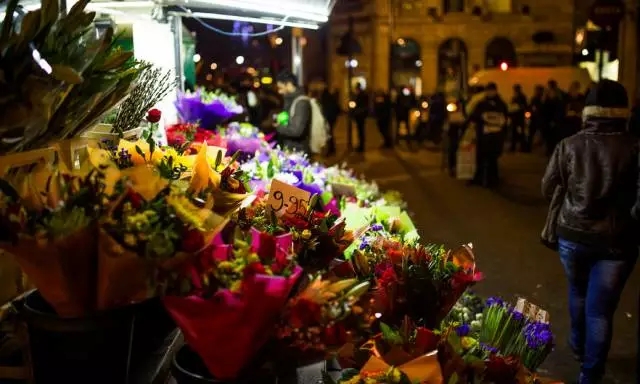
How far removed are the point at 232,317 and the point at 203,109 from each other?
5.08m

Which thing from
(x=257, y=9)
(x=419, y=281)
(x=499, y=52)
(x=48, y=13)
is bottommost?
(x=419, y=281)

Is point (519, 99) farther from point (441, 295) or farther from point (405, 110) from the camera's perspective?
point (441, 295)

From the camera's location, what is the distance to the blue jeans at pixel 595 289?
15.8ft

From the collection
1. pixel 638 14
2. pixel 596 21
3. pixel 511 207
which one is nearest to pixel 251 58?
pixel 638 14

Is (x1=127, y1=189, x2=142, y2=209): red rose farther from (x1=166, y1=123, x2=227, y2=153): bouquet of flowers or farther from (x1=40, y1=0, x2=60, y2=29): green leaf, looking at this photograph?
(x1=166, y1=123, x2=227, y2=153): bouquet of flowers

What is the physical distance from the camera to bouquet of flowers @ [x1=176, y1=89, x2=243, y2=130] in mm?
6488

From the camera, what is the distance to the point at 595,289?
4.89 metres

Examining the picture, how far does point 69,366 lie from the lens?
6.58 ft

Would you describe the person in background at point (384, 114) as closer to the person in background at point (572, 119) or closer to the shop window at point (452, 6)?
the person in background at point (572, 119)

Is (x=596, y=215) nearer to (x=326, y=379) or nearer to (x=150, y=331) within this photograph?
(x=326, y=379)

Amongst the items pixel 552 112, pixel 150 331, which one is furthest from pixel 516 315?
pixel 552 112

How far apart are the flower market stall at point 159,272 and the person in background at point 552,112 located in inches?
630

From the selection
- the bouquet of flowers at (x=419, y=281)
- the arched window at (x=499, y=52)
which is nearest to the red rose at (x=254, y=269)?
the bouquet of flowers at (x=419, y=281)

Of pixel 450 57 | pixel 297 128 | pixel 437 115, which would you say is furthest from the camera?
pixel 450 57
